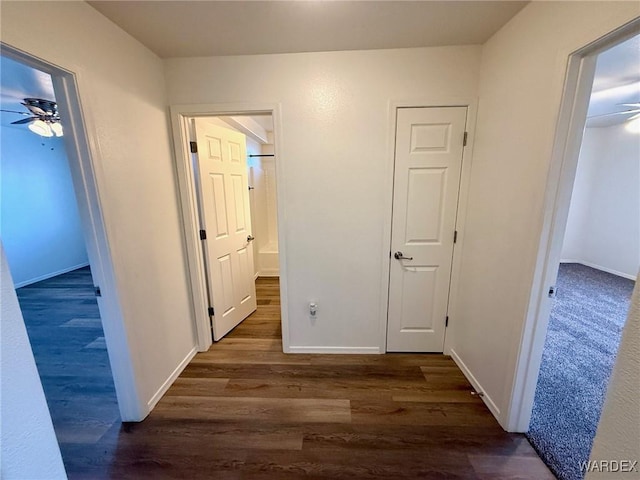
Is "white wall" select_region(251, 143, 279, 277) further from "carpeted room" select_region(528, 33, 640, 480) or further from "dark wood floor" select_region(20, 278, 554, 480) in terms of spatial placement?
"carpeted room" select_region(528, 33, 640, 480)

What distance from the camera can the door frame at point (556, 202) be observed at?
3.64 ft

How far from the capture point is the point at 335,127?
6.20 feet

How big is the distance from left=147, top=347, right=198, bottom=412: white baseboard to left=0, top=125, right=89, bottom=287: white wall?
283 cm

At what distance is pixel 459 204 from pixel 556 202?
29.2 inches

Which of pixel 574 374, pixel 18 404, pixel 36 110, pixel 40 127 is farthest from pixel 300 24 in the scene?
pixel 574 374

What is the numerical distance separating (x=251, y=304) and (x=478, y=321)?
2282 millimetres

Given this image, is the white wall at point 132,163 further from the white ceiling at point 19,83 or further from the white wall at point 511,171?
the white wall at point 511,171

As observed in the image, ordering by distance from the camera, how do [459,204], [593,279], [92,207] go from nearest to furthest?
[92,207]
[459,204]
[593,279]

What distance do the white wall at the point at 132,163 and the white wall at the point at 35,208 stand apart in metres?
2.77

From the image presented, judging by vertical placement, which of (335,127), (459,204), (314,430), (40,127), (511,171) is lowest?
(314,430)

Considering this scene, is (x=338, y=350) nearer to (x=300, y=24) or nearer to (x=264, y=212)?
(x=300, y=24)

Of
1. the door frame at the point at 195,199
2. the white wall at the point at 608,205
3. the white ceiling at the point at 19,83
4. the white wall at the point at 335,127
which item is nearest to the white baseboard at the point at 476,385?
the white wall at the point at 335,127

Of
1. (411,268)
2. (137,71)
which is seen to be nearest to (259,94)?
(137,71)

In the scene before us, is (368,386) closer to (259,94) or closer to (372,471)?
(372,471)
